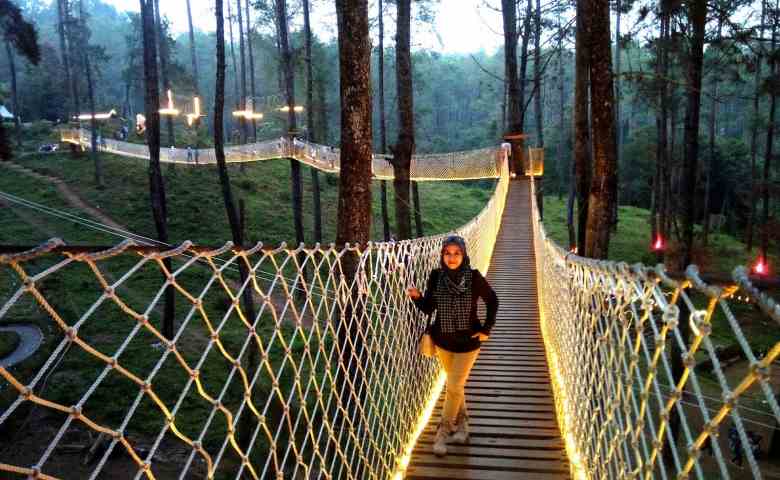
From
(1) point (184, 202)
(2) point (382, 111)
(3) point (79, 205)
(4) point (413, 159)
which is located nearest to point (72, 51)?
(3) point (79, 205)

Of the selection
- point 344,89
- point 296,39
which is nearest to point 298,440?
point 344,89

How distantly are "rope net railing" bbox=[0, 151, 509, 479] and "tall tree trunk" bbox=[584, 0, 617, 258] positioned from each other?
106cm

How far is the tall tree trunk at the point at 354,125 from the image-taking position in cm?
304

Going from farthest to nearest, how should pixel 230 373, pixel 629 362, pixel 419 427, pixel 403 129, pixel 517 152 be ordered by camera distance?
pixel 517 152 → pixel 403 129 → pixel 419 427 → pixel 629 362 → pixel 230 373

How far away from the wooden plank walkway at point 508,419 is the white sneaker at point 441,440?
3 cm

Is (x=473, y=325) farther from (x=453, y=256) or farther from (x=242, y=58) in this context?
(x=242, y=58)

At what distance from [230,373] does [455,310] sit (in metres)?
0.90

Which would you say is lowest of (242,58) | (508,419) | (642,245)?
(642,245)

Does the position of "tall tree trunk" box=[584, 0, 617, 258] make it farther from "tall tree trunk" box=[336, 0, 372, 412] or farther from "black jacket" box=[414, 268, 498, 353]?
"black jacket" box=[414, 268, 498, 353]

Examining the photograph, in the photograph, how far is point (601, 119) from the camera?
434cm

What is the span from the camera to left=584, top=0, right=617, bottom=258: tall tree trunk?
14.0 ft

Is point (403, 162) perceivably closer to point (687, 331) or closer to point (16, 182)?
point (687, 331)

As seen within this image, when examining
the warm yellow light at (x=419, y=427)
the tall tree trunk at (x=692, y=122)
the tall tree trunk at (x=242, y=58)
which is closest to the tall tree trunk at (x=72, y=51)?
the tall tree trunk at (x=242, y=58)

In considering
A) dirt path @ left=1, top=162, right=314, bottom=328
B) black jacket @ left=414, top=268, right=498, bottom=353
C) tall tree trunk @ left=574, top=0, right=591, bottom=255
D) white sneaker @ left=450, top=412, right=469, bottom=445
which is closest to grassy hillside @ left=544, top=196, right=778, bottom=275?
tall tree trunk @ left=574, top=0, right=591, bottom=255
